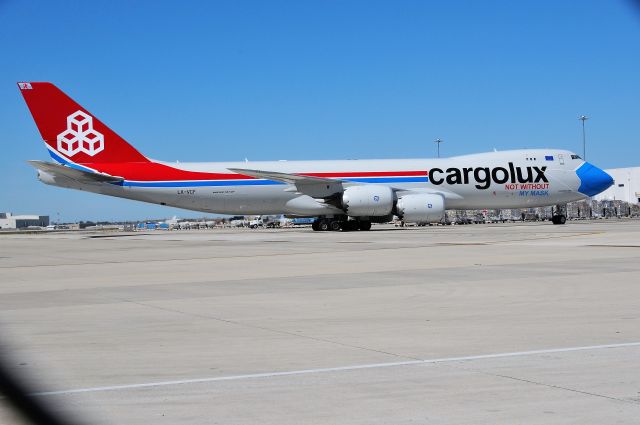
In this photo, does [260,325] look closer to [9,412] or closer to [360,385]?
[360,385]

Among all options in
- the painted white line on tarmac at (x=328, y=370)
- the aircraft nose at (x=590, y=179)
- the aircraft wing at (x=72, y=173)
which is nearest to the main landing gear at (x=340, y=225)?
the aircraft wing at (x=72, y=173)

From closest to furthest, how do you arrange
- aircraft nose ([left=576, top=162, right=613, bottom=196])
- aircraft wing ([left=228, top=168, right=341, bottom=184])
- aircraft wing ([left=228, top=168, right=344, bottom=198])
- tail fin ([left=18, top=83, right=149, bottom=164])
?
aircraft wing ([left=228, top=168, right=341, bottom=184]), aircraft wing ([left=228, top=168, right=344, bottom=198]), tail fin ([left=18, top=83, right=149, bottom=164]), aircraft nose ([left=576, top=162, right=613, bottom=196])

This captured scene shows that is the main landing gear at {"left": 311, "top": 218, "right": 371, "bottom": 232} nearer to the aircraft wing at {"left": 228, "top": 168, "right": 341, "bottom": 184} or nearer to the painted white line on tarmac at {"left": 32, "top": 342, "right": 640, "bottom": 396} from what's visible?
the aircraft wing at {"left": 228, "top": 168, "right": 341, "bottom": 184}

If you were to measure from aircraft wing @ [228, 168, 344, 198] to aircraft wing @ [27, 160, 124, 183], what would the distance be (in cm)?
731

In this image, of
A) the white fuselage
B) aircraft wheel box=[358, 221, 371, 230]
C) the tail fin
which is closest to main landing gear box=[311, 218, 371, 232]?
aircraft wheel box=[358, 221, 371, 230]

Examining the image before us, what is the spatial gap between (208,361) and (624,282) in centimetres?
931

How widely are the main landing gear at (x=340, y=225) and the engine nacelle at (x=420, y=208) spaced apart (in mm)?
3147

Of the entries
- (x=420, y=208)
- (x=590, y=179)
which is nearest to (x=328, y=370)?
(x=420, y=208)

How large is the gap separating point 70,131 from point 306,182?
14.6 m

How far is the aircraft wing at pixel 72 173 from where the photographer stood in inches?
1799

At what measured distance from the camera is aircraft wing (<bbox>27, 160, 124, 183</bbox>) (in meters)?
45.7

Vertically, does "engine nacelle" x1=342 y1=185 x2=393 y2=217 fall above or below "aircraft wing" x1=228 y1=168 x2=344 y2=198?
below

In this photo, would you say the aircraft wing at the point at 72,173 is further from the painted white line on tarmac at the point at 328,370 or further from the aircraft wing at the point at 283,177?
the painted white line on tarmac at the point at 328,370

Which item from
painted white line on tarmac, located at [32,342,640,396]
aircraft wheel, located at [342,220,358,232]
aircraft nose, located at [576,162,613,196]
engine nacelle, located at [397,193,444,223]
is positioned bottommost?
painted white line on tarmac, located at [32,342,640,396]
